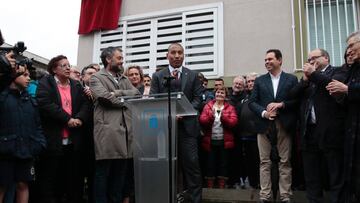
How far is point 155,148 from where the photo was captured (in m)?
3.26

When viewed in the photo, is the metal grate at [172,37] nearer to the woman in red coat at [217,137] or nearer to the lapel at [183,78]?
the woman in red coat at [217,137]

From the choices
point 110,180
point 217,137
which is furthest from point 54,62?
point 217,137

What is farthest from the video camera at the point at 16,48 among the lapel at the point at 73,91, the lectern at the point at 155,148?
the lapel at the point at 73,91

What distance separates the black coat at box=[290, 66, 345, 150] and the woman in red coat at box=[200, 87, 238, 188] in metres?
1.08

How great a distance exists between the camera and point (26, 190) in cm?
358

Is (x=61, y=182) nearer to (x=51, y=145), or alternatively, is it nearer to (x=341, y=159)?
(x=51, y=145)

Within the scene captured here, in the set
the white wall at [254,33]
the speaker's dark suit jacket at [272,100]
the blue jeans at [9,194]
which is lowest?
the blue jeans at [9,194]

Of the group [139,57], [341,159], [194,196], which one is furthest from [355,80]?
[139,57]

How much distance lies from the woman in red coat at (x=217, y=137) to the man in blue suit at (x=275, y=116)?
49cm

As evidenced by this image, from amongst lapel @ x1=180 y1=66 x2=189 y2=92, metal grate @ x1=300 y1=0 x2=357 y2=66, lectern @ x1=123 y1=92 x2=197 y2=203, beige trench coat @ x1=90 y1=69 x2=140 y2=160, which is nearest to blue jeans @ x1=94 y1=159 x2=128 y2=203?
beige trench coat @ x1=90 y1=69 x2=140 y2=160

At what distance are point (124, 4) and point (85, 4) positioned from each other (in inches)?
36.6

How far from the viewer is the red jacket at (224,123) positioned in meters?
4.68

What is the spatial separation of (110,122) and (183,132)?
0.75 metres

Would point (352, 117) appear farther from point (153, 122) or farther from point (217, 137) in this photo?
point (217, 137)
